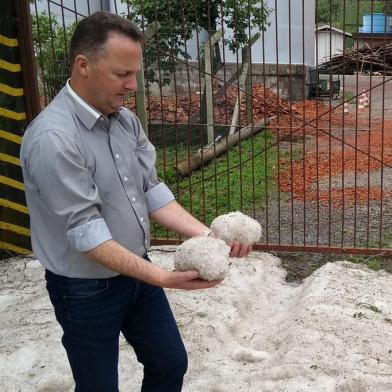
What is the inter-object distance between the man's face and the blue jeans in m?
0.72

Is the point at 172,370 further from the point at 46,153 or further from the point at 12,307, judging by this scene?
the point at 12,307

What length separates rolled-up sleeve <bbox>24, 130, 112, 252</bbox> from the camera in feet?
7.45

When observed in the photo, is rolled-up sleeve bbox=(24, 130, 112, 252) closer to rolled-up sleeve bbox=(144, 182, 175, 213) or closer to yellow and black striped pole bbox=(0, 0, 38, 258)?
rolled-up sleeve bbox=(144, 182, 175, 213)

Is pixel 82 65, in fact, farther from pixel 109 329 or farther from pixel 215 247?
pixel 109 329

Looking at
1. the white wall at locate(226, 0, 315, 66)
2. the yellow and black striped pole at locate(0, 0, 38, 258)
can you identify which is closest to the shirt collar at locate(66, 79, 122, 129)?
the yellow and black striped pole at locate(0, 0, 38, 258)

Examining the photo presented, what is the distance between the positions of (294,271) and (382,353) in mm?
1785

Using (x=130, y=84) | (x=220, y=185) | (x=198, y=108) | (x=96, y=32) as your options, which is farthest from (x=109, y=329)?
(x=198, y=108)

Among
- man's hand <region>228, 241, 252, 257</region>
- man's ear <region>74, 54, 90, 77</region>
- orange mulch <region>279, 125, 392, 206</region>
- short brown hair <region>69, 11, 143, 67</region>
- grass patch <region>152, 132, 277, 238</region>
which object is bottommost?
orange mulch <region>279, 125, 392, 206</region>

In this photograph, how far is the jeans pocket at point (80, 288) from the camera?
98.2 inches

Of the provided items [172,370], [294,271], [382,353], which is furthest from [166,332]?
[294,271]

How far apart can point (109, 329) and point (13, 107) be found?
356cm

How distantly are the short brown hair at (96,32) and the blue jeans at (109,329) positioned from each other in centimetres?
87

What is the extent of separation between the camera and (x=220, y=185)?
859 centimetres

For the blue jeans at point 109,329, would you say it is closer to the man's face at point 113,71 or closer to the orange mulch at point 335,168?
the man's face at point 113,71
